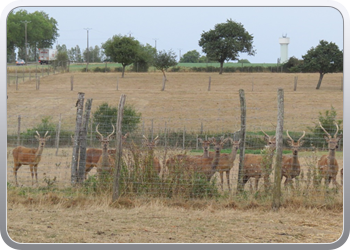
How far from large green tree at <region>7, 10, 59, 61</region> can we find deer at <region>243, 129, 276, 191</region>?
52011 millimetres

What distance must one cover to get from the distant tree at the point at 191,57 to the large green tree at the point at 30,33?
22702 mm

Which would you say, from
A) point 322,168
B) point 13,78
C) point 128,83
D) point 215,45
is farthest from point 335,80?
point 322,168

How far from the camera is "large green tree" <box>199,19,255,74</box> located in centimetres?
5623

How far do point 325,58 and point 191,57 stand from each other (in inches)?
1526

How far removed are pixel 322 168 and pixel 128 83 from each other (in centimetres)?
3952

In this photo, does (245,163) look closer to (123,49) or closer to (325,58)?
(325,58)

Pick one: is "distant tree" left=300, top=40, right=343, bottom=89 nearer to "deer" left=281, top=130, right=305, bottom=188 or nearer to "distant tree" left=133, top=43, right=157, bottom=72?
"distant tree" left=133, top=43, right=157, bottom=72

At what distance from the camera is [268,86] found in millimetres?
45281

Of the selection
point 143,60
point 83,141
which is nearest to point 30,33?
point 143,60

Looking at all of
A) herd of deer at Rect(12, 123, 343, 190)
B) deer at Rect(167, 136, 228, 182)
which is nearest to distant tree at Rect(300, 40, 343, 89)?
herd of deer at Rect(12, 123, 343, 190)

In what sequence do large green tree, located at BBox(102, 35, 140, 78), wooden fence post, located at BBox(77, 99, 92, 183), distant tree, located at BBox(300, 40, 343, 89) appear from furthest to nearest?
large green tree, located at BBox(102, 35, 140, 78) < distant tree, located at BBox(300, 40, 343, 89) < wooden fence post, located at BBox(77, 99, 92, 183)

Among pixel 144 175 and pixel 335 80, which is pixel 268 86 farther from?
pixel 144 175

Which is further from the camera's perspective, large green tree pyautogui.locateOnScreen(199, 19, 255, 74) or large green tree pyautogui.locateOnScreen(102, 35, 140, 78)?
large green tree pyautogui.locateOnScreen(199, 19, 255, 74)

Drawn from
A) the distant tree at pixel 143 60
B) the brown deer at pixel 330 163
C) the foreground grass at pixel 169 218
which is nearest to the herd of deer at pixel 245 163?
the brown deer at pixel 330 163
